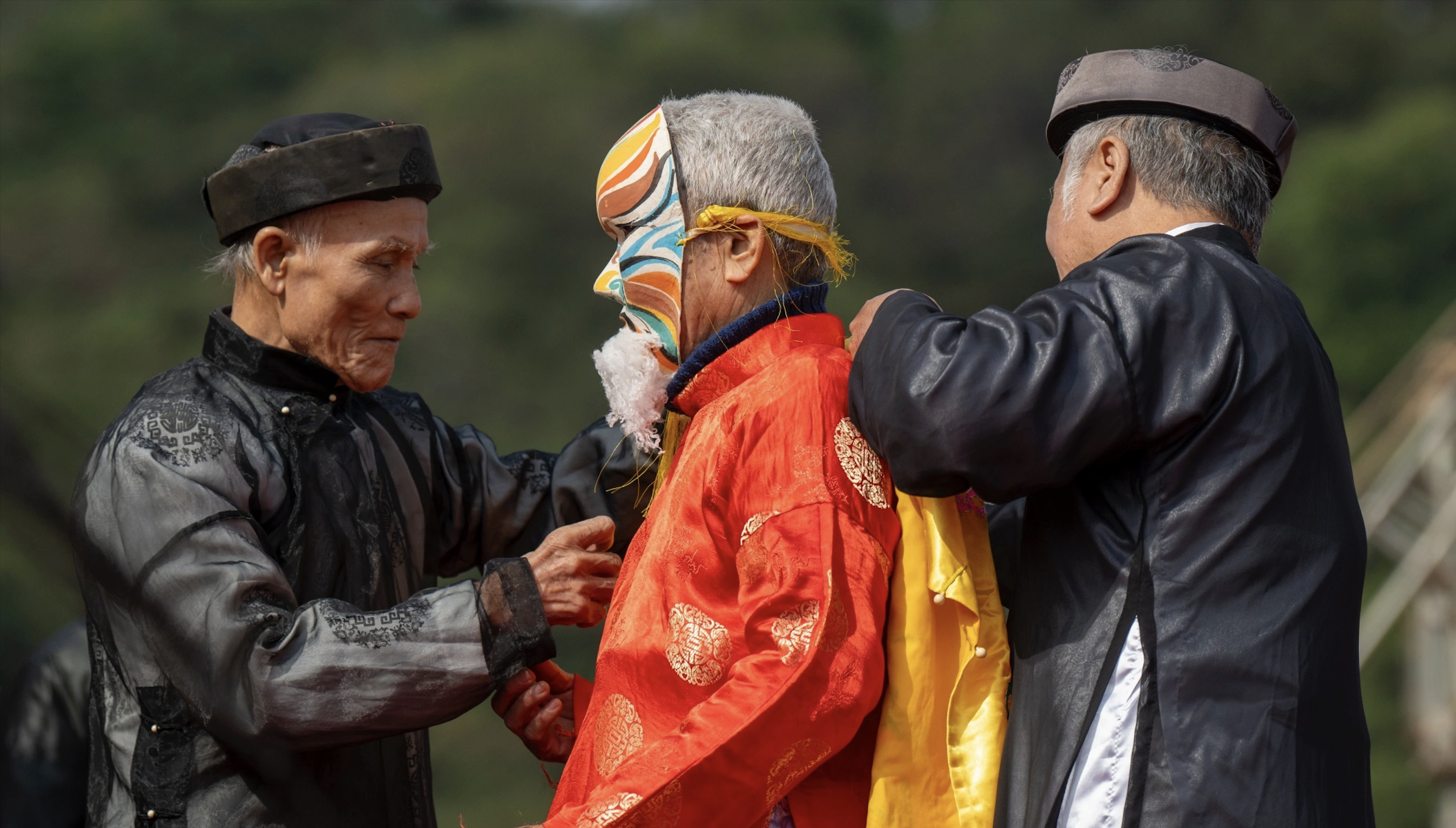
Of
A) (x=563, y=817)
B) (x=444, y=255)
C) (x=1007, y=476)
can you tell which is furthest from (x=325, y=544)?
(x=444, y=255)

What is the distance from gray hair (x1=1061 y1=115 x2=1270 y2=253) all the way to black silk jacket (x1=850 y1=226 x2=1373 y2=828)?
0.57ft

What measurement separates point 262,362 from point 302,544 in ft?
1.23

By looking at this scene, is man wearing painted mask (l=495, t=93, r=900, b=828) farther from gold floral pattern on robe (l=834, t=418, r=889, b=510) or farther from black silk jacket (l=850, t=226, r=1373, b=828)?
black silk jacket (l=850, t=226, r=1373, b=828)

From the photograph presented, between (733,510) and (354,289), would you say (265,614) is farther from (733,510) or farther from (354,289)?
(733,510)

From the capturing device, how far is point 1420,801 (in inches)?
1020

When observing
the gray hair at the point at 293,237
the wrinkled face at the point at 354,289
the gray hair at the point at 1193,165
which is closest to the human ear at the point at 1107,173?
the gray hair at the point at 1193,165

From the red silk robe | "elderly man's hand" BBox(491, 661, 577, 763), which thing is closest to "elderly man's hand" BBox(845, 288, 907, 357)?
the red silk robe

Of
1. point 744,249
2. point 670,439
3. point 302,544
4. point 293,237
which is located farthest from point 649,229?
point 302,544

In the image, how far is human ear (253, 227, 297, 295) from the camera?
325 centimetres

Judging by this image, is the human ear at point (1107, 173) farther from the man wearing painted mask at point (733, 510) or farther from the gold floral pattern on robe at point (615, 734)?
the gold floral pattern on robe at point (615, 734)

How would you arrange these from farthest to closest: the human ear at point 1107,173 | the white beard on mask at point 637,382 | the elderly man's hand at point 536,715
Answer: the elderly man's hand at point 536,715
the white beard on mask at point 637,382
the human ear at point 1107,173

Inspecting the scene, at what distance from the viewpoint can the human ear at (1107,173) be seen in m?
2.70

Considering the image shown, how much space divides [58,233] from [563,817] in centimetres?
3305

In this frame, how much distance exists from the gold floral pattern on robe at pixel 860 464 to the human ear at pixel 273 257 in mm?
1219
